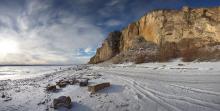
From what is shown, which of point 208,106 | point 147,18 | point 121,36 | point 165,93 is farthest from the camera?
point 121,36

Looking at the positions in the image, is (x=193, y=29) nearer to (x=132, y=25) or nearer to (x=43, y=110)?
(x=132, y=25)

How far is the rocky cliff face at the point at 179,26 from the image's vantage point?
1481 inches

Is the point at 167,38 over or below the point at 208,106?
over

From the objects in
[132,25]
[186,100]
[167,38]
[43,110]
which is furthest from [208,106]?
[132,25]

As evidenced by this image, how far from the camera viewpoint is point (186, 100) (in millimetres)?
7695

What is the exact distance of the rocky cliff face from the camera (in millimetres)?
37628

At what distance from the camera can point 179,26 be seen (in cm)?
4466

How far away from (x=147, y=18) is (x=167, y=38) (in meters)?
15.9

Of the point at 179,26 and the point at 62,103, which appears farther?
the point at 179,26

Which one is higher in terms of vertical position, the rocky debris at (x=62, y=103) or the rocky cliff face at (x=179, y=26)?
the rocky cliff face at (x=179, y=26)

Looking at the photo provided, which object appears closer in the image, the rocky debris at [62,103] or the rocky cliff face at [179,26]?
the rocky debris at [62,103]

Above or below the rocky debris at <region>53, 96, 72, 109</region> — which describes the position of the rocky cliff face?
above

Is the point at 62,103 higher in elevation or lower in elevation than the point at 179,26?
lower

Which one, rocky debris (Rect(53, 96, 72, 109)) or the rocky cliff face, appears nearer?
rocky debris (Rect(53, 96, 72, 109))
